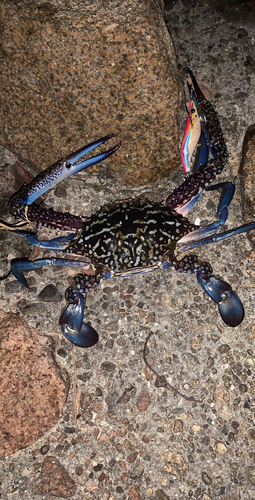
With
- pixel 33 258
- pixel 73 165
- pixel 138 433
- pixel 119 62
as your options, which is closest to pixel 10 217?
pixel 33 258

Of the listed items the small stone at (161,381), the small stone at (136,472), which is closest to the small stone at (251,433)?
the small stone at (161,381)

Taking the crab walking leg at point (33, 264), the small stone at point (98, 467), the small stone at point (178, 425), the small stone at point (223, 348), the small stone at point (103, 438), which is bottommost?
the small stone at point (98, 467)

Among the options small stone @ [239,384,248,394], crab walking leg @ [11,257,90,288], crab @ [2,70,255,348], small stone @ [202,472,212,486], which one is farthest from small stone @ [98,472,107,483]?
crab walking leg @ [11,257,90,288]

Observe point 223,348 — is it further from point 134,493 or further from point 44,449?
point 44,449

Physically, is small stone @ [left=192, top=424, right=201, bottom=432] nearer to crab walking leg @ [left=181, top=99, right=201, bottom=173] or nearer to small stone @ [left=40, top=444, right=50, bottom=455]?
small stone @ [left=40, top=444, right=50, bottom=455]

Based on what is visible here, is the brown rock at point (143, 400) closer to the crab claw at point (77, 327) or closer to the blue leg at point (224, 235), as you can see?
the crab claw at point (77, 327)

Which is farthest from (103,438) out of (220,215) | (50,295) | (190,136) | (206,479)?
(190,136)
